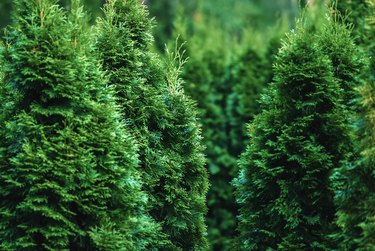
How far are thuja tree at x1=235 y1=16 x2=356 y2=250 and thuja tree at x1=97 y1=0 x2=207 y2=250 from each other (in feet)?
2.84

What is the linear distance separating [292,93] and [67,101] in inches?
107

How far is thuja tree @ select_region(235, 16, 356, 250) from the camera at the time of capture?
267 inches

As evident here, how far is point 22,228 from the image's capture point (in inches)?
234

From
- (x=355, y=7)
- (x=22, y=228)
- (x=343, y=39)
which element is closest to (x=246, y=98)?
(x=355, y=7)

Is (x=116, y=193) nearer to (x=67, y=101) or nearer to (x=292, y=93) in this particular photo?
(x=67, y=101)

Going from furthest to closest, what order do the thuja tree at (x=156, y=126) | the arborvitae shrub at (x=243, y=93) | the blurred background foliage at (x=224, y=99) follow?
the arborvitae shrub at (x=243, y=93), the blurred background foliage at (x=224, y=99), the thuja tree at (x=156, y=126)

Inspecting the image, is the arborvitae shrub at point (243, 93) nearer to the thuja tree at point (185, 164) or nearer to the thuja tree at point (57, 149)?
the thuja tree at point (185, 164)

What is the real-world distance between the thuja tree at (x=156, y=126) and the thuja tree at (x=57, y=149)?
95 cm

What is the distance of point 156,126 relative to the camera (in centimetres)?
A: 778

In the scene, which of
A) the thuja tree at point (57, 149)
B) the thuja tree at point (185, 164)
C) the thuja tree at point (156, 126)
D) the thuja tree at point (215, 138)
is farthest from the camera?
the thuja tree at point (215, 138)

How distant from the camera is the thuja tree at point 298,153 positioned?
6.79 metres

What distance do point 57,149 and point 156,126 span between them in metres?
2.07

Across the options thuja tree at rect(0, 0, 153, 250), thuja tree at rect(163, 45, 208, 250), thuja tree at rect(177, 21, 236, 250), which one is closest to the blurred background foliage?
thuja tree at rect(177, 21, 236, 250)

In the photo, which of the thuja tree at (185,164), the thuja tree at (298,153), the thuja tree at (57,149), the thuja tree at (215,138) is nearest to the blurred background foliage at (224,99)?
the thuja tree at (215,138)
